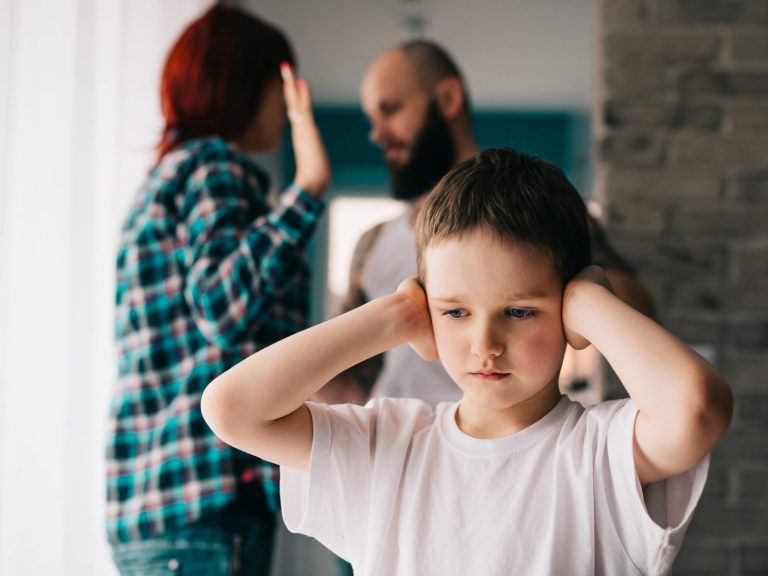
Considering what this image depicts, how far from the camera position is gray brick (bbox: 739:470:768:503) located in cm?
185

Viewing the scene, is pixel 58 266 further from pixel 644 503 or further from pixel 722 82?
pixel 722 82

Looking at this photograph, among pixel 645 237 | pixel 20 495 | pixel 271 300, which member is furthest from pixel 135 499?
pixel 645 237

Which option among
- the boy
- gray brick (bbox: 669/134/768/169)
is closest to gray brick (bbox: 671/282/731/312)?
gray brick (bbox: 669/134/768/169)

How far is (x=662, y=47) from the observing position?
6.14ft

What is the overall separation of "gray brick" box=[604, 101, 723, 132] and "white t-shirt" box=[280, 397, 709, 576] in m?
1.26

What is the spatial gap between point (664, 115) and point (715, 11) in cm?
26

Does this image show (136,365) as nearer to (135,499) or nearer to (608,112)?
(135,499)

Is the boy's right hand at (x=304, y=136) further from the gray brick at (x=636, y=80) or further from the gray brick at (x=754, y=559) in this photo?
the gray brick at (x=754, y=559)

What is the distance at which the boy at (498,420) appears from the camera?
68cm

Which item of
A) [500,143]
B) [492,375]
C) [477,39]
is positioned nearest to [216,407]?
[492,375]

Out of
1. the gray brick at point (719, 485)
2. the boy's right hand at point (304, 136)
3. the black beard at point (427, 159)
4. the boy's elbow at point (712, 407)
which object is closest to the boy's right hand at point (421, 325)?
the boy's elbow at point (712, 407)

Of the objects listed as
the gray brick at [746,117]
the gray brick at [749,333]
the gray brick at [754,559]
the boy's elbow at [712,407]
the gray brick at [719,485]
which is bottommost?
the gray brick at [754,559]

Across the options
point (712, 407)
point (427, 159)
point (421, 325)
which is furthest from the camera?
point (427, 159)

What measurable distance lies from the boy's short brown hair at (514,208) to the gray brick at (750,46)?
1350mm
